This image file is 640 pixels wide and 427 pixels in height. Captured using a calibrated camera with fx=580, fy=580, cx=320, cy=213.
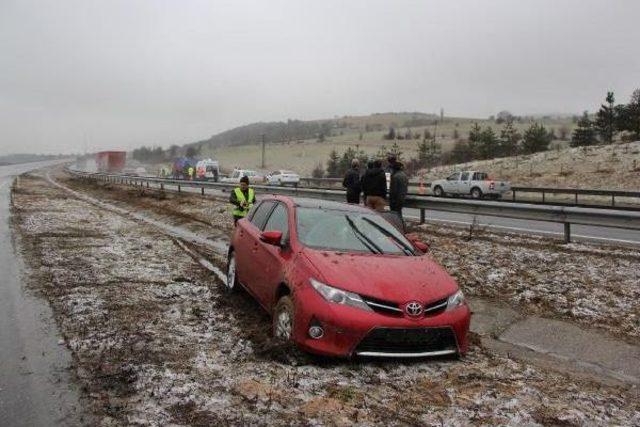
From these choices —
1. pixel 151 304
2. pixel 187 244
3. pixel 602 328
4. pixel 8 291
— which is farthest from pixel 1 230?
pixel 602 328

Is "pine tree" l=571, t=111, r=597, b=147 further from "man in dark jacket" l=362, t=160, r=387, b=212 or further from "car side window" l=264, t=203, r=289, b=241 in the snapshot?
"car side window" l=264, t=203, r=289, b=241

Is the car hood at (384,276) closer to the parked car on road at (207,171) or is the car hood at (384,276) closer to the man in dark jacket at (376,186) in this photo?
the man in dark jacket at (376,186)

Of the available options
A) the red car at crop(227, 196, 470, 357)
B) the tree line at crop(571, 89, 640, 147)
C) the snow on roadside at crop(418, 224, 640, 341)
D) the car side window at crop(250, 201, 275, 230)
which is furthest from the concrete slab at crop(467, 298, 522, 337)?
the tree line at crop(571, 89, 640, 147)

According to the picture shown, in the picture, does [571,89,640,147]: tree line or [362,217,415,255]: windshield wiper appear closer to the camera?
[362,217,415,255]: windshield wiper

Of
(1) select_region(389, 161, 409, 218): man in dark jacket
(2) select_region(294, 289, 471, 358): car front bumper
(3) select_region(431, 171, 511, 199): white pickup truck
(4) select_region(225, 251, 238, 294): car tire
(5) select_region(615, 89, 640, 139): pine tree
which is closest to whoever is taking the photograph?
(2) select_region(294, 289, 471, 358): car front bumper

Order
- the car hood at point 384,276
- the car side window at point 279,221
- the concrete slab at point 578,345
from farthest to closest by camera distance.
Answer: the car side window at point 279,221 → the concrete slab at point 578,345 → the car hood at point 384,276

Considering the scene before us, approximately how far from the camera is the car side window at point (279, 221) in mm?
6438

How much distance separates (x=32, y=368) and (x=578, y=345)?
Result: 545 cm

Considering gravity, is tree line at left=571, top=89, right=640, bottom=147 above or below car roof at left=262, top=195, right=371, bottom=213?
above

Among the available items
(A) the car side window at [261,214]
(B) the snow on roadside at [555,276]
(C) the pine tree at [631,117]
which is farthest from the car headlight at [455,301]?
(C) the pine tree at [631,117]

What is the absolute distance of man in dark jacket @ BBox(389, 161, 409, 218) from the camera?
39.7 ft

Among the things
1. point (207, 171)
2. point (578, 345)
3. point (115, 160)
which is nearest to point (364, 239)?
point (578, 345)

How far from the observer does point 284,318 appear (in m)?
5.47

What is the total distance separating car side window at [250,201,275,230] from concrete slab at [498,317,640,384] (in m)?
3.16
